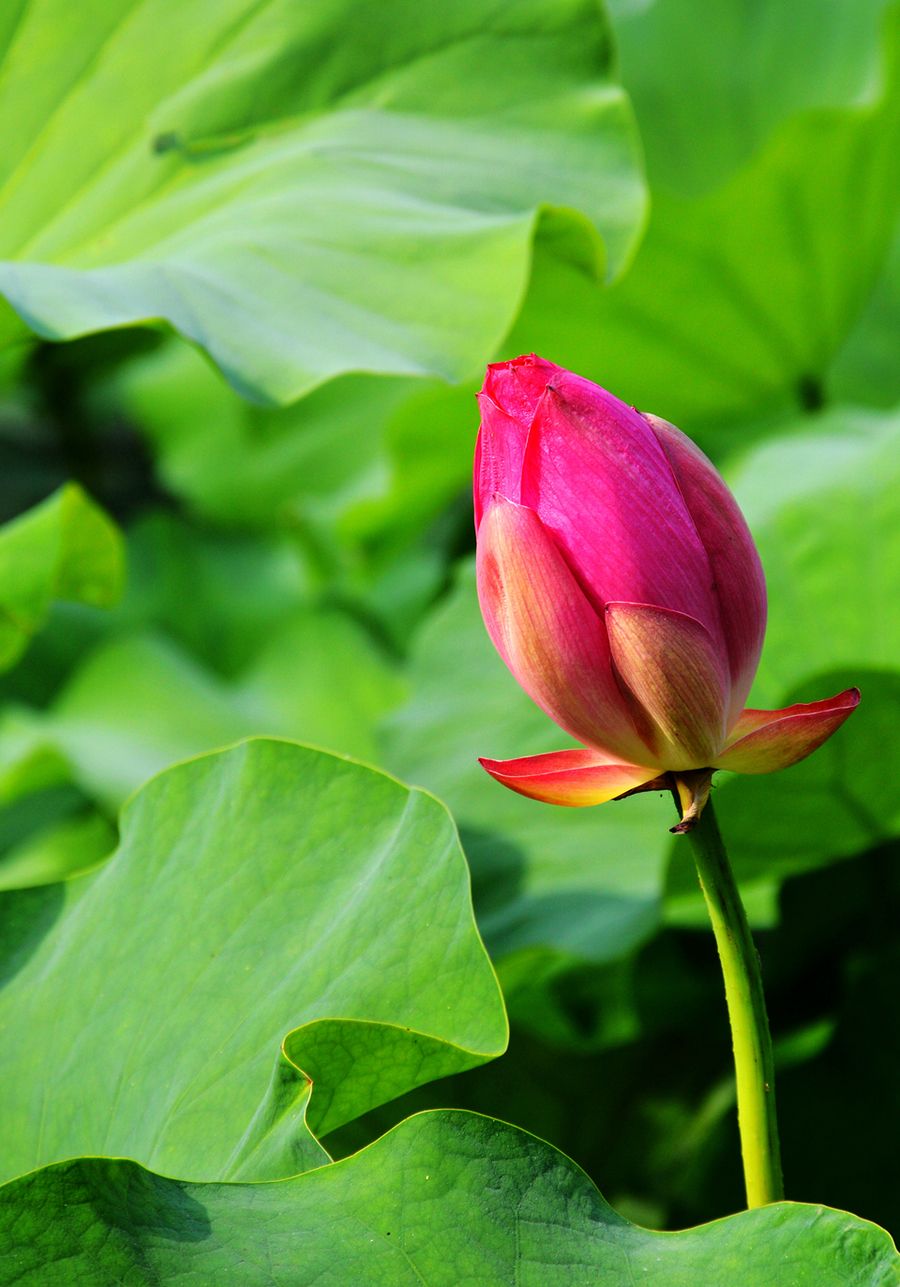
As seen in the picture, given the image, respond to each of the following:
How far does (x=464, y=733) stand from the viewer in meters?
1.09

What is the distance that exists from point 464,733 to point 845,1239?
69 cm

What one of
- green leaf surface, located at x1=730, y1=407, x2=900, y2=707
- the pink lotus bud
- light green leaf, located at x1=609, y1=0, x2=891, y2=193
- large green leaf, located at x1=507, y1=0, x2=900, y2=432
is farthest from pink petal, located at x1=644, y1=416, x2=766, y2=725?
light green leaf, located at x1=609, y1=0, x2=891, y2=193

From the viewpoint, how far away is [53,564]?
0.93 metres

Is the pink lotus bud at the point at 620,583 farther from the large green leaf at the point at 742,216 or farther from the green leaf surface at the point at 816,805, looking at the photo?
the large green leaf at the point at 742,216

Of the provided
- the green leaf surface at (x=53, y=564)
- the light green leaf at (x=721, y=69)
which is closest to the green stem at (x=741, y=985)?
the green leaf surface at (x=53, y=564)

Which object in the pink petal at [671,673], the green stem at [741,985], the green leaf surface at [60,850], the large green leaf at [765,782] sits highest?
the pink petal at [671,673]

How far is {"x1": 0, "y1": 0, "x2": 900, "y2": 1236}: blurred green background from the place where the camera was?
0.77 m

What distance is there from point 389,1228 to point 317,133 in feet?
2.35

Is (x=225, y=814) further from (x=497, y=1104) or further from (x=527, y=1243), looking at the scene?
(x=497, y=1104)

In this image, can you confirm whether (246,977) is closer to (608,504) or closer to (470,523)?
(608,504)

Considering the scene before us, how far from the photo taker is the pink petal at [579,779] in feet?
1.30

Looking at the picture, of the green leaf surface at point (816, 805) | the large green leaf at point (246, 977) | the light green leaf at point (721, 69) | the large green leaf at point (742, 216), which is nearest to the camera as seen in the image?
the large green leaf at point (246, 977)

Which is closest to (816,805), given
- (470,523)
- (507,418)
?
(507,418)

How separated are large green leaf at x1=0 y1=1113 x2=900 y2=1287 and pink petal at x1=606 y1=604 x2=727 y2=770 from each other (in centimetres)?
15
